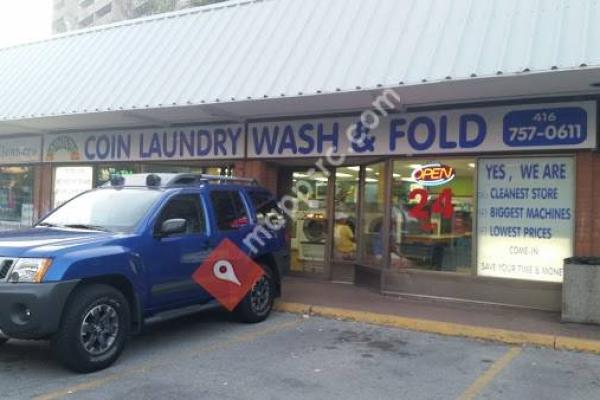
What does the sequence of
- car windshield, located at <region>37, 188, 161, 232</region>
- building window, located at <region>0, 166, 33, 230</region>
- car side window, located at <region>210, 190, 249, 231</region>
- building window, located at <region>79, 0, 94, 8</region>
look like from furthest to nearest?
building window, located at <region>79, 0, 94, 8</region>
building window, located at <region>0, 166, 33, 230</region>
car side window, located at <region>210, 190, 249, 231</region>
car windshield, located at <region>37, 188, 161, 232</region>

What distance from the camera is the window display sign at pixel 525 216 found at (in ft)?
30.5

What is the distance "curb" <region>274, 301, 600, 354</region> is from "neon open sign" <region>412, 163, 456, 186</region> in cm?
268

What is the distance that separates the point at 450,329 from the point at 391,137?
11.9 ft

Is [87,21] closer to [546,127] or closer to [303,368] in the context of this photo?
[546,127]

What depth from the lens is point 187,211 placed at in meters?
7.51

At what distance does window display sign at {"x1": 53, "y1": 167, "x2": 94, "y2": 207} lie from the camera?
48.4ft

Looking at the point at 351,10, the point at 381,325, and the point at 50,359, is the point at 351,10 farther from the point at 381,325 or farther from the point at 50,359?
the point at 50,359

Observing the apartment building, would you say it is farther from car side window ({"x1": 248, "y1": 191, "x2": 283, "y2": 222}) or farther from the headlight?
the headlight

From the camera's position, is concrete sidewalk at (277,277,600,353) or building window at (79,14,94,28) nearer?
concrete sidewalk at (277,277,600,353)

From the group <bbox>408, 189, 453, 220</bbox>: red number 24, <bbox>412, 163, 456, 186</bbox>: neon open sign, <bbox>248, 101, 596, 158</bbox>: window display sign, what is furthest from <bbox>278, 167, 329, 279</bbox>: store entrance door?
<bbox>412, 163, 456, 186</bbox>: neon open sign

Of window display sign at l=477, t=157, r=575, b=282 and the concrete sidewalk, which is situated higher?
window display sign at l=477, t=157, r=575, b=282

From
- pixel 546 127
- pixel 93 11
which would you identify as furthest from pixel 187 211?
pixel 93 11

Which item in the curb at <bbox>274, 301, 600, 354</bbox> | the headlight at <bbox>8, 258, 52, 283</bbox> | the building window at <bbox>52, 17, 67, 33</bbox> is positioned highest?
the building window at <bbox>52, 17, 67, 33</bbox>

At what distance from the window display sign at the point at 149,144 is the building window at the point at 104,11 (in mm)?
80530
